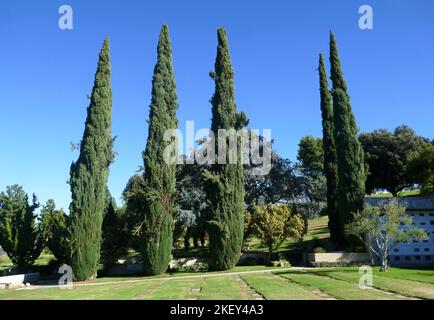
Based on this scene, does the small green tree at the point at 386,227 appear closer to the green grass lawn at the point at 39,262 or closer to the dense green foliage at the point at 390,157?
the dense green foliage at the point at 390,157

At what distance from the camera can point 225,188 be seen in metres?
27.8

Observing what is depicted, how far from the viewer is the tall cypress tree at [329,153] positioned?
31547 mm

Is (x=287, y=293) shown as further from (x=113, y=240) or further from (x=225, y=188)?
(x=113, y=240)

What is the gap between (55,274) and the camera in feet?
101

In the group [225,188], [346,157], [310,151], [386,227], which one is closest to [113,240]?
[225,188]

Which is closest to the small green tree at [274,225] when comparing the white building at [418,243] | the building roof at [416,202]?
the building roof at [416,202]

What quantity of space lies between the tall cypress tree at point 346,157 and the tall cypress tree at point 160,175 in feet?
41.6

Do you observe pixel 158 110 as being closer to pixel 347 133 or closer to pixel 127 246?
pixel 127 246

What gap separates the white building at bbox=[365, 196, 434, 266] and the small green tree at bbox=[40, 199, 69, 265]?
22.0 m

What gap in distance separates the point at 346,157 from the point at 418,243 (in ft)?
25.5

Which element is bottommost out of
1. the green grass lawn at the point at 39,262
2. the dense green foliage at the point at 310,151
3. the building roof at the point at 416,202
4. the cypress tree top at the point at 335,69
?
the green grass lawn at the point at 39,262

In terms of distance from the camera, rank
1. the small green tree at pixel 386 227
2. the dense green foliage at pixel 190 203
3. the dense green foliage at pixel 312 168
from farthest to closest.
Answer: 1. the dense green foliage at pixel 312 168
2. the dense green foliage at pixel 190 203
3. the small green tree at pixel 386 227

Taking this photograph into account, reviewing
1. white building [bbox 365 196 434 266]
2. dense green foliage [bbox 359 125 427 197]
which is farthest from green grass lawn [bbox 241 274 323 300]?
dense green foliage [bbox 359 125 427 197]
